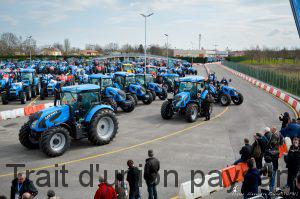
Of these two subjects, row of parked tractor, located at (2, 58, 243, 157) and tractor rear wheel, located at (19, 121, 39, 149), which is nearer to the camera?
row of parked tractor, located at (2, 58, 243, 157)

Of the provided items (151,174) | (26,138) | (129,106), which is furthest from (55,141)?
(129,106)

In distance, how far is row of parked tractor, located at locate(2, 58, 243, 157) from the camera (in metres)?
11.6

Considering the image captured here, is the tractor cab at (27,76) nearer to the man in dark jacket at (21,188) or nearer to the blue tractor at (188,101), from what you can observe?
the blue tractor at (188,101)

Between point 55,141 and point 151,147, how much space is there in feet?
11.8

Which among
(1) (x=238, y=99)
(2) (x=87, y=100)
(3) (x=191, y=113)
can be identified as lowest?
(3) (x=191, y=113)

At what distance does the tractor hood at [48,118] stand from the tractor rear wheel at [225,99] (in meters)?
12.5

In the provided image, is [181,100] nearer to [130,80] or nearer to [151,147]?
[151,147]

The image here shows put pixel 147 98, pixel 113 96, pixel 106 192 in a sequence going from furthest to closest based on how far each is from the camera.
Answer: pixel 147 98, pixel 113 96, pixel 106 192

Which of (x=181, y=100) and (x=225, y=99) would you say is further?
(x=225, y=99)

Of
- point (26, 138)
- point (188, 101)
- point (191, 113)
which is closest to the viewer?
point (26, 138)

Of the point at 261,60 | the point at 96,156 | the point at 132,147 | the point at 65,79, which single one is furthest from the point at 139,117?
the point at 261,60

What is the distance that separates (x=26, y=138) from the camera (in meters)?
12.2

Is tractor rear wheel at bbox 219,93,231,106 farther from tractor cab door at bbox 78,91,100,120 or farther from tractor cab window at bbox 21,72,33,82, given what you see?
tractor cab window at bbox 21,72,33,82

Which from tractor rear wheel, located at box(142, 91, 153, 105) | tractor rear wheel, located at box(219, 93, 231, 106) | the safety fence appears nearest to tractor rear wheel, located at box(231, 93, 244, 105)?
tractor rear wheel, located at box(219, 93, 231, 106)
